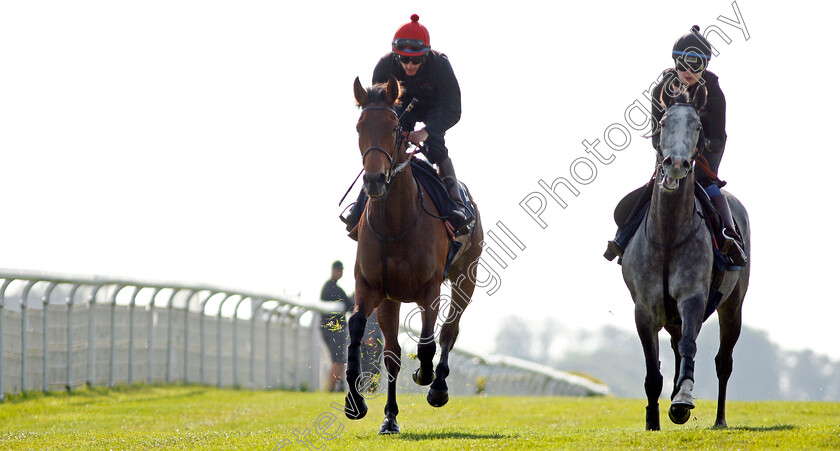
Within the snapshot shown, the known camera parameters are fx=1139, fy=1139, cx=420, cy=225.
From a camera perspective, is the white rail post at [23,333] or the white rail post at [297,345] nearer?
the white rail post at [23,333]

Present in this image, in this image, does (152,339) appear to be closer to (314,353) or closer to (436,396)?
(314,353)

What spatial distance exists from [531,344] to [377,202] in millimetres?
90527

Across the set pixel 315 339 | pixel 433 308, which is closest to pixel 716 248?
pixel 433 308

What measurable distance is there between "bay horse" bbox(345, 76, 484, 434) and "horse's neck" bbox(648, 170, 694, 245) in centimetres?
209

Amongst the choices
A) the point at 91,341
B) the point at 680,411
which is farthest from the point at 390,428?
the point at 91,341

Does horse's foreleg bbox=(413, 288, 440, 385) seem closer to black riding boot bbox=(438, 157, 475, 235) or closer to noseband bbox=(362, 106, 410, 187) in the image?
black riding boot bbox=(438, 157, 475, 235)

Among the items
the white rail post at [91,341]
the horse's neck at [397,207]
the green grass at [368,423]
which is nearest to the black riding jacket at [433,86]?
the horse's neck at [397,207]

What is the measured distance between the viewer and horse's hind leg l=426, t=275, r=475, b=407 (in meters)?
10.8

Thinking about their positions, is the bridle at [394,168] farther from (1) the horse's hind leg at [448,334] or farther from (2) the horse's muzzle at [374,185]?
(1) the horse's hind leg at [448,334]

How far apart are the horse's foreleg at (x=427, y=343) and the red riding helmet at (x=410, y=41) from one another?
Answer: 2.39 m

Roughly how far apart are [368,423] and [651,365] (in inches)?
155

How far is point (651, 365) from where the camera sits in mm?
10758

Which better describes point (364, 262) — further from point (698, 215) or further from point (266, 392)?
point (266, 392)

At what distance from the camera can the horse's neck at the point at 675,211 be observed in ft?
34.3
